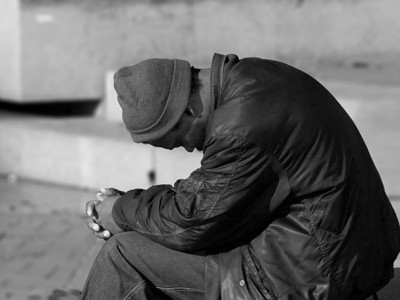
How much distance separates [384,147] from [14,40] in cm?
309

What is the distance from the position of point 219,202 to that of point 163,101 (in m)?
0.38

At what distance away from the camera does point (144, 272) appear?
133 inches

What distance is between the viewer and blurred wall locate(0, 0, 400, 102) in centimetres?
712

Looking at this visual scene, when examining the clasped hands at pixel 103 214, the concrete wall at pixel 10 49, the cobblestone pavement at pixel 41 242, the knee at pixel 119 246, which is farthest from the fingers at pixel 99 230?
the concrete wall at pixel 10 49

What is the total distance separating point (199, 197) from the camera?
3.14 m

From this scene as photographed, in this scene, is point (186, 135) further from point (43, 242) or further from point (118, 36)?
point (118, 36)

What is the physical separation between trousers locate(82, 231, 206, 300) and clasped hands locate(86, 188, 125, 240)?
103 mm

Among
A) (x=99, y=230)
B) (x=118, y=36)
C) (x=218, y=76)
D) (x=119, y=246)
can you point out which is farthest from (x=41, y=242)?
(x=218, y=76)

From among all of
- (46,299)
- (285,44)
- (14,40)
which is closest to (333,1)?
(285,44)

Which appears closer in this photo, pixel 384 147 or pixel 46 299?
pixel 46 299

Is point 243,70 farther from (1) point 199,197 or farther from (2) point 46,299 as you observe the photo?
(2) point 46,299

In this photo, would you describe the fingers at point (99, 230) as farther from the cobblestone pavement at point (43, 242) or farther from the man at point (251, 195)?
the cobblestone pavement at point (43, 242)

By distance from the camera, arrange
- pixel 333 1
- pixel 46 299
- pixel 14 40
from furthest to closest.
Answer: pixel 14 40
pixel 333 1
pixel 46 299

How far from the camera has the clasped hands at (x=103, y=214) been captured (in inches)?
137
